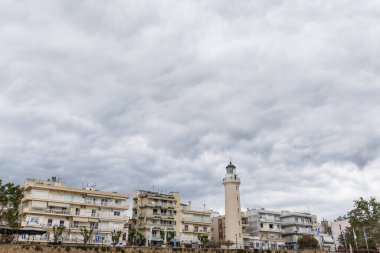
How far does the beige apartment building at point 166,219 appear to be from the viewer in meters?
93.8

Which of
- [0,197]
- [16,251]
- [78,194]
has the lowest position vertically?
[16,251]

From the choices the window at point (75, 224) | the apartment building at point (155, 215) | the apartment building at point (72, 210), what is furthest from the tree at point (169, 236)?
the window at point (75, 224)

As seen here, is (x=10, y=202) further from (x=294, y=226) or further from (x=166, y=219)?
(x=294, y=226)

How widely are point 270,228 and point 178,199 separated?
30.5 meters

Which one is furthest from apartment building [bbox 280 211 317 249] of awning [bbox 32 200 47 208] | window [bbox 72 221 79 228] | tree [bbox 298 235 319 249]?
awning [bbox 32 200 47 208]

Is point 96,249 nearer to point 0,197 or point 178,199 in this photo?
point 0,197

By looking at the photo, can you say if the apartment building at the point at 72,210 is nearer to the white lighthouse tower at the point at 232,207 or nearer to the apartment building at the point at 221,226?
the white lighthouse tower at the point at 232,207

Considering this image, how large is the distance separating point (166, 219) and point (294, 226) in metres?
41.7

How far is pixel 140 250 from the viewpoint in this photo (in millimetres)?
60719

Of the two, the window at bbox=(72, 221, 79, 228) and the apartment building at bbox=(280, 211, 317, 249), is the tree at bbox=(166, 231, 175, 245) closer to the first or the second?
the window at bbox=(72, 221, 79, 228)

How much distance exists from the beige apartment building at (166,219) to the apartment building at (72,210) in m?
6.33

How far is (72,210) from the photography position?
3356 inches

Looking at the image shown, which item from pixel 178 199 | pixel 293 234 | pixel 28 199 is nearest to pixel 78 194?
pixel 28 199

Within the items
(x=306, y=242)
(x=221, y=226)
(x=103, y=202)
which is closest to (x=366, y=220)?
(x=306, y=242)
